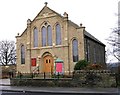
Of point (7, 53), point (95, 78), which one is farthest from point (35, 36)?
point (7, 53)

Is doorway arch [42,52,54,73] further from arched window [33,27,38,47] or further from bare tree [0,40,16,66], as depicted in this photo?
bare tree [0,40,16,66]

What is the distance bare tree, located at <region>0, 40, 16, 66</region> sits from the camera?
8238 centimetres

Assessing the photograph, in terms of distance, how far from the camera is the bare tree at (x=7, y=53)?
3243 inches

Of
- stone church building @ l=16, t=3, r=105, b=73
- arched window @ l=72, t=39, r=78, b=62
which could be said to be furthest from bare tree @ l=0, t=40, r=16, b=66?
arched window @ l=72, t=39, r=78, b=62

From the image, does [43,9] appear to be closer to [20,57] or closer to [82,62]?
[20,57]

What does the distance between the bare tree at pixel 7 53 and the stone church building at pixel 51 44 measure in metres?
40.8

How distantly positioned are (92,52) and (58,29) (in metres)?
7.66

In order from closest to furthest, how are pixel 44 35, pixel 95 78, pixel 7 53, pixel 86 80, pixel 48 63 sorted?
pixel 95 78 < pixel 86 80 < pixel 48 63 < pixel 44 35 < pixel 7 53

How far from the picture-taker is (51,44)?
1566 inches

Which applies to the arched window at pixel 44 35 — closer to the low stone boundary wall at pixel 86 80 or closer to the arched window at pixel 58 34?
the arched window at pixel 58 34

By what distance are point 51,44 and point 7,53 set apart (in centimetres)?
4653

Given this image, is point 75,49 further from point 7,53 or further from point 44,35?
point 7,53

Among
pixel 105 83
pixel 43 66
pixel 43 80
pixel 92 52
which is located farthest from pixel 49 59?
pixel 105 83

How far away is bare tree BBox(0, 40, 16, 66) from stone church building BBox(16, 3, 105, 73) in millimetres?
40784
